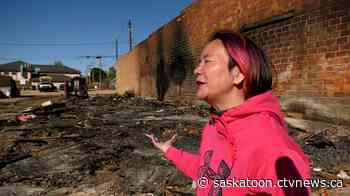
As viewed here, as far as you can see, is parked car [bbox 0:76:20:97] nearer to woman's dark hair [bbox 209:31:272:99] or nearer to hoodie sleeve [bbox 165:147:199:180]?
hoodie sleeve [bbox 165:147:199:180]

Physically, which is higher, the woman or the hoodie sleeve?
the woman

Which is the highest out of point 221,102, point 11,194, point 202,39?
point 202,39

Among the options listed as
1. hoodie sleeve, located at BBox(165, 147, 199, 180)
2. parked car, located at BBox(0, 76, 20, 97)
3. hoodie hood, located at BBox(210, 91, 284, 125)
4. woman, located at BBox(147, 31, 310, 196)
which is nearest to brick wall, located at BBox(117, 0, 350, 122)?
hoodie sleeve, located at BBox(165, 147, 199, 180)

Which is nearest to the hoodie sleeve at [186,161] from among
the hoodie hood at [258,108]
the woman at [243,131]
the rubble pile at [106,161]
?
the woman at [243,131]

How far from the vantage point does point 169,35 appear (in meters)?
14.2

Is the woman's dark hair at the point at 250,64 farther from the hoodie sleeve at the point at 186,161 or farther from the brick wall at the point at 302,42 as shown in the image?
the brick wall at the point at 302,42

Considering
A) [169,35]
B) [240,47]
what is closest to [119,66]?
[169,35]

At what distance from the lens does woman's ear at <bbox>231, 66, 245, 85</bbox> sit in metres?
1.18

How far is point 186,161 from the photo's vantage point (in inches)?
64.9

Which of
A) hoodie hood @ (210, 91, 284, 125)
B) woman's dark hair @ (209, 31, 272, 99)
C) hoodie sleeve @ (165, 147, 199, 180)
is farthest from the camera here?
hoodie sleeve @ (165, 147, 199, 180)

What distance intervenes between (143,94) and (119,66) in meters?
9.95

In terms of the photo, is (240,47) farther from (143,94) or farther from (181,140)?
(143,94)

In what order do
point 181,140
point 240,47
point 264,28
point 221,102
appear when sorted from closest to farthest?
point 240,47
point 221,102
point 181,140
point 264,28

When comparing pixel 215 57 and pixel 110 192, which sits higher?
pixel 215 57
